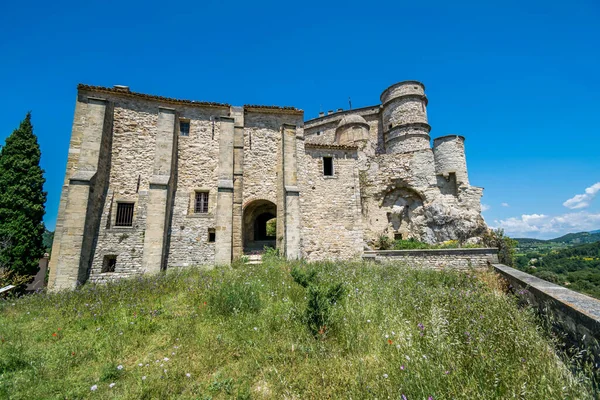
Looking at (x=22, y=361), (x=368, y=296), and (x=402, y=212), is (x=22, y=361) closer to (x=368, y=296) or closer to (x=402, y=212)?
(x=368, y=296)

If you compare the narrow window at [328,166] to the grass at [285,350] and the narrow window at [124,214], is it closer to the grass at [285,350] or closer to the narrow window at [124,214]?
the grass at [285,350]

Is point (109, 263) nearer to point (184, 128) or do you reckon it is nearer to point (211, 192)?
point (211, 192)

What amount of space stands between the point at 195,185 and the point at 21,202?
33.4ft

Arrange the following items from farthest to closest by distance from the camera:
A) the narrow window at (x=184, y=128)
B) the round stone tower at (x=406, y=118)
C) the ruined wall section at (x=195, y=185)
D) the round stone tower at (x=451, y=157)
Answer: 1. the round stone tower at (x=406, y=118)
2. the round stone tower at (x=451, y=157)
3. the narrow window at (x=184, y=128)
4. the ruined wall section at (x=195, y=185)

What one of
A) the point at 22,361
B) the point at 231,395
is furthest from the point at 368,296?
the point at 22,361

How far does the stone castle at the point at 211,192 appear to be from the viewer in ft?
35.4

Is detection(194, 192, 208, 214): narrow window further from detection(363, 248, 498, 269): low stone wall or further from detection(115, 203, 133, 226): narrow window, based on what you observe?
detection(363, 248, 498, 269): low stone wall

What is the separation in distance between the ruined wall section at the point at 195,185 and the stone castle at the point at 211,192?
2.1 inches

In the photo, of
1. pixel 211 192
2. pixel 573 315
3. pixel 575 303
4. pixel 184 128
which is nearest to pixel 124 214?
pixel 211 192

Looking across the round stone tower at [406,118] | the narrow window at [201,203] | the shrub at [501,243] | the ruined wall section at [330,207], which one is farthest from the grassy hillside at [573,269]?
the narrow window at [201,203]

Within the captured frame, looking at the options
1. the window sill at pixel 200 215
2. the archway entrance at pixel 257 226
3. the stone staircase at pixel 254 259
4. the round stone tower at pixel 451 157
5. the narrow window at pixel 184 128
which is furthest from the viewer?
the round stone tower at pixel 451 157

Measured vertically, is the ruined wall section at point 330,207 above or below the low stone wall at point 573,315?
above

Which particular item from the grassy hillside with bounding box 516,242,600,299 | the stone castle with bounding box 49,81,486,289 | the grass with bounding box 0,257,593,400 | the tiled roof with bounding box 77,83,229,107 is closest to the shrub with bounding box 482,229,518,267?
the stone castle with bounding box 49,81,486,289

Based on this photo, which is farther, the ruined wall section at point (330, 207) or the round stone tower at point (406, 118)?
the round stone tower at point (406, 118)
